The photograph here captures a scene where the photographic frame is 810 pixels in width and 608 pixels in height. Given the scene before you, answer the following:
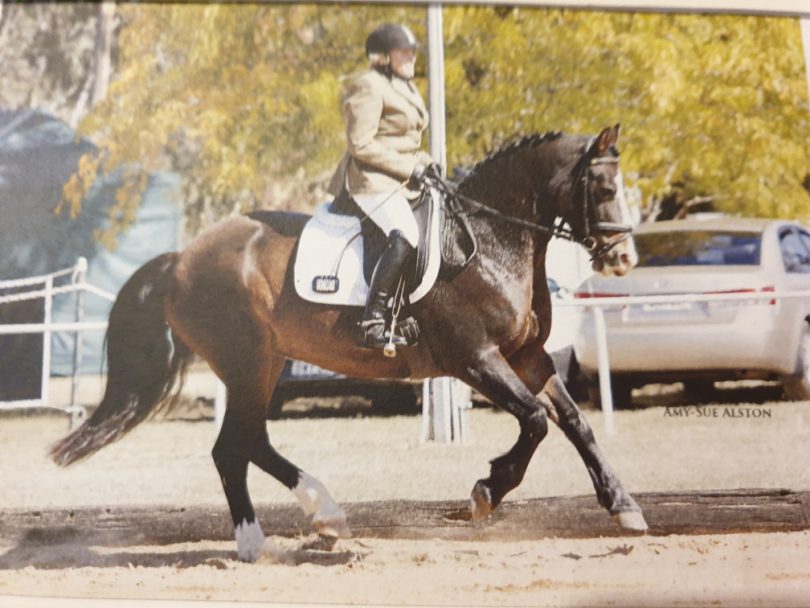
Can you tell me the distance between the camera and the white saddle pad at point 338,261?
4703 mm

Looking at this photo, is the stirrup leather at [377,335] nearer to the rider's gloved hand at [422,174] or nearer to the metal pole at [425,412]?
the metal pole at [425,412]

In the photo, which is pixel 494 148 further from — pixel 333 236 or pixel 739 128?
pixel 739 128

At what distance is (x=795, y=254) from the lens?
5.08 m

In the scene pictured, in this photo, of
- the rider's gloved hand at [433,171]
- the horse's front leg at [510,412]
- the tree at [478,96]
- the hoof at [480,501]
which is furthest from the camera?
the tree at [478,96]

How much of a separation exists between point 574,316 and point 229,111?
2492 millimetres

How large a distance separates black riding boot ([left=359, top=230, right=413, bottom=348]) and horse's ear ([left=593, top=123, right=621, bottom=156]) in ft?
3.96

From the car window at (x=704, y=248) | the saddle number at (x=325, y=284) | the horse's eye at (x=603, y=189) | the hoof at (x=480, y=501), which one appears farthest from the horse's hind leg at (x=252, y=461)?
the car window at (x=704, y=248)

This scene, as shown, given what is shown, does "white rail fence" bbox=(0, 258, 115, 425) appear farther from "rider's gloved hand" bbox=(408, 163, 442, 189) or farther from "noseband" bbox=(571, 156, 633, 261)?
"noseband" bbox=(571, 156, 633, 261)

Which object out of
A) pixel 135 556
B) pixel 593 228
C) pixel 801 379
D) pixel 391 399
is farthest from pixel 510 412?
pixel 135 556

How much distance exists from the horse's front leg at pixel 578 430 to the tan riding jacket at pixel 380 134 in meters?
1.20

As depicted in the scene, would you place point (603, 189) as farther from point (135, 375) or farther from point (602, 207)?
point (135, 375)

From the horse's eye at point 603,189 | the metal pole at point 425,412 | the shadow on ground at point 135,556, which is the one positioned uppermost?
the horse's eye at point 603,189

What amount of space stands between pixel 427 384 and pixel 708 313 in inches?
69.1

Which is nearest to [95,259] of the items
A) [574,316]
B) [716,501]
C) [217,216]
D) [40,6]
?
[217,216]
